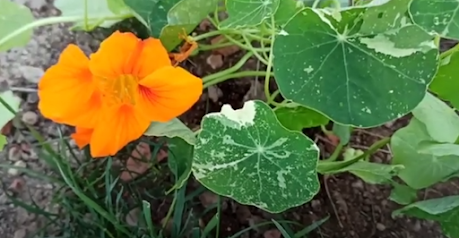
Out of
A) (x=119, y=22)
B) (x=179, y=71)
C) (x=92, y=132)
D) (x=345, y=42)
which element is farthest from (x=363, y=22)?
(x=119, y=22)

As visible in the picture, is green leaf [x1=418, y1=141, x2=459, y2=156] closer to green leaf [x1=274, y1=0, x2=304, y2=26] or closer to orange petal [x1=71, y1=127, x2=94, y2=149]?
green leaf [x1=274, y1=0, x2=304, y2=26]

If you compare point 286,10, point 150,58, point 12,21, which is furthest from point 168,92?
point 12,21

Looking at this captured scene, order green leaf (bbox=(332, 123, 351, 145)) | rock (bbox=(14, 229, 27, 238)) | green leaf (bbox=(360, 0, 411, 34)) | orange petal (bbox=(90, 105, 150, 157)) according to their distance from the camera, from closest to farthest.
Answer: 1. green leaf (bbox=(360, 0, 411, 34))
2. orange petal (bbox=(90, 105, 150, 157))
3. green leaf (bbox=(332, 123, 351, 145))
4. rock (bbox=(14, 229, 27, 238))

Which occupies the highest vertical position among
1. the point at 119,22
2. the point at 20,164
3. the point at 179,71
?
the point at 179,71

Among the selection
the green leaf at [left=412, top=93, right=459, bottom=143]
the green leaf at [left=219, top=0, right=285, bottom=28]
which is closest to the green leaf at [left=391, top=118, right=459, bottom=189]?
the green leaf at [left=412, top=93, right=459, bottom=143]

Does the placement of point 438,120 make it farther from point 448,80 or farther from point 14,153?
point 14,153

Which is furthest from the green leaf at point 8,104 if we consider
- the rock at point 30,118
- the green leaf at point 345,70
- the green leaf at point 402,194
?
the green leaf at point 402,194

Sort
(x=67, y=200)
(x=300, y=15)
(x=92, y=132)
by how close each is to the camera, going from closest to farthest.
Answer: (x=300, y=15), (x=92, y=132), (x=67, y=200)

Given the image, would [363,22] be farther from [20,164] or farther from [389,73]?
[20,164]
